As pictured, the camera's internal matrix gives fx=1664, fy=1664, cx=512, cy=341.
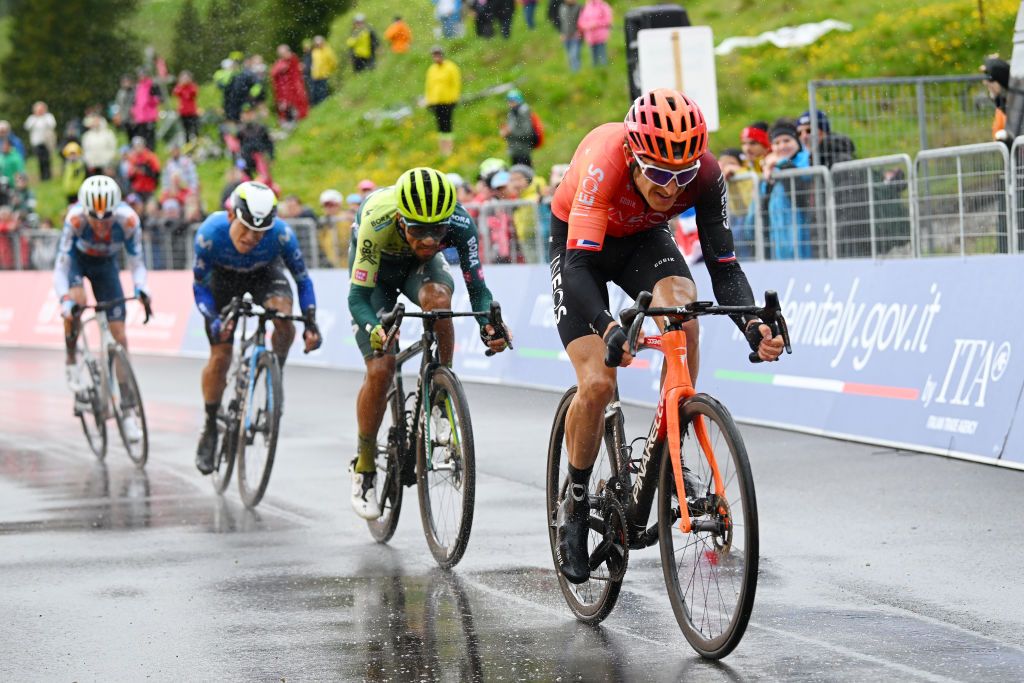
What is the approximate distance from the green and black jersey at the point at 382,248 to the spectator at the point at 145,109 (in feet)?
96.0

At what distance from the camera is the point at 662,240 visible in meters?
6.60

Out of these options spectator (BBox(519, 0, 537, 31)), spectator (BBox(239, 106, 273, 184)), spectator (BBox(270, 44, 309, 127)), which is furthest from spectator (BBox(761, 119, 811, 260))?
spectator (BBox(270, 44, 309, 127))

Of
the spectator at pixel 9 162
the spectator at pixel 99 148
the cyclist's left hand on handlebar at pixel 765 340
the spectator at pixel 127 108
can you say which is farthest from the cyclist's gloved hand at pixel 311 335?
the spectator at pixel 127 108

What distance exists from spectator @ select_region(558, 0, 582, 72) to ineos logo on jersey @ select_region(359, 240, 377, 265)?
24881 millimetres

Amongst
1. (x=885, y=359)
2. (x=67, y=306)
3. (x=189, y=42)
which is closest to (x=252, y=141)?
(x=67, y=306)

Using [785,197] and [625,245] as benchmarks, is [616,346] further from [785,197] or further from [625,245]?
[785,197]

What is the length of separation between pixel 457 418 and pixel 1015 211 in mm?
4921

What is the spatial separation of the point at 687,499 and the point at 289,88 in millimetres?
36042

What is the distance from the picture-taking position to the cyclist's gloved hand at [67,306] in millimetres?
12586

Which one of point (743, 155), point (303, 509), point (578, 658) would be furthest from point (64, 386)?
point (578, 658)

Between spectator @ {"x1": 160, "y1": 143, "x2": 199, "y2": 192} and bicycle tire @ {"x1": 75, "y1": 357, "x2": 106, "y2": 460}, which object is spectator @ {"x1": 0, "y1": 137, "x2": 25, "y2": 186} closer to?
spectator @ {"x1": 160, "y1": 143, "x2": 199, "y2": 192}

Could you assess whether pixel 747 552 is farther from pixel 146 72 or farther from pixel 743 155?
pixel 146 72

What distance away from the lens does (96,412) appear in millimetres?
12617

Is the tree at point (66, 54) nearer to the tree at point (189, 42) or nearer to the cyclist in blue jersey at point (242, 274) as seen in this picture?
the tree at point (189, 42)
